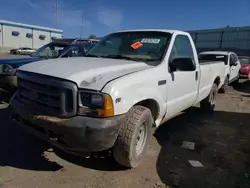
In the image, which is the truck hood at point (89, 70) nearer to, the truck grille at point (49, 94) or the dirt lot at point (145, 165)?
the truck grille at point (49, 94)

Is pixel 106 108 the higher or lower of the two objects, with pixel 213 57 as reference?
lower

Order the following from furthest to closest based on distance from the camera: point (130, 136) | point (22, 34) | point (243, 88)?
point (22, 34)
point (243, 88)
point (130, 136)

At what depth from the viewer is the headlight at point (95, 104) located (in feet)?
8.80

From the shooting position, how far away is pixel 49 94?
2.89 m

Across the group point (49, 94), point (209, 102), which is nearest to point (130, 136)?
point (49, 94)

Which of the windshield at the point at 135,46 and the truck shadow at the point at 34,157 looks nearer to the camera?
the truck shadow at the point at 34,157

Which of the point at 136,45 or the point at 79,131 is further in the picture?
the point at 136,45

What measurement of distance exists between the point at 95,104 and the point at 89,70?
1.72ft

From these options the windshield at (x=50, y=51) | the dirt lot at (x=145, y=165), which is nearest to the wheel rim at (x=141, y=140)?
the dirt lot at (x=145, y=165)

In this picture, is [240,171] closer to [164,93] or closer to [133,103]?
[164,93]

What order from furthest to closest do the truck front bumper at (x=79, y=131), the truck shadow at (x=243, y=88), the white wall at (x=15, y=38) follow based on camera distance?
the white wall at (x=15, y=38) < the truck shadow at (x=243, y=88) < the truck front bumper at (x=79, y=131)

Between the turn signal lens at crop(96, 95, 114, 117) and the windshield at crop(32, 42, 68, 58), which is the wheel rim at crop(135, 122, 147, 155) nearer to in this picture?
the turn signal lens at crop(96, 95, 114, 117)

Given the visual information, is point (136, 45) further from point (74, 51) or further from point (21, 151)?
point (74, 51)

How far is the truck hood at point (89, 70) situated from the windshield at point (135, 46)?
0.40 metres
